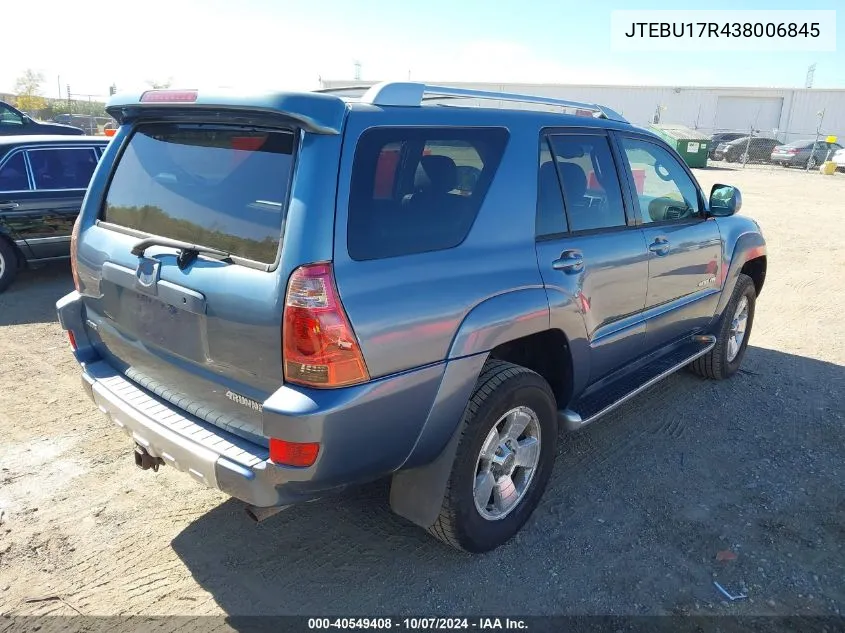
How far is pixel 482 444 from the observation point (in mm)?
2732

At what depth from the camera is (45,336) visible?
5641 millimetres

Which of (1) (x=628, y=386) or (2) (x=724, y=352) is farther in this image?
(2) (x=724, y=352)

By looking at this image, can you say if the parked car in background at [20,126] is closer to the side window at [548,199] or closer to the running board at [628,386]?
the side window at [548,199]

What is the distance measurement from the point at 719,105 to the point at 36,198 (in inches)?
1831

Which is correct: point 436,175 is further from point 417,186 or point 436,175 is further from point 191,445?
point 191,445

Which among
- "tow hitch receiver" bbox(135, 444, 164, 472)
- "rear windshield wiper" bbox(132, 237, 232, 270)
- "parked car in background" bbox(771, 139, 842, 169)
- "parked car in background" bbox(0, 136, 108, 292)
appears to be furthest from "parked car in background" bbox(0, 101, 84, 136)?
"parked car in background" bbox(771, 139, 842, 169)

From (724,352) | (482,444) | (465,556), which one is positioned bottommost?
(465,556)

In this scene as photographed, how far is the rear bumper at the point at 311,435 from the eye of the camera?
2.17 meters

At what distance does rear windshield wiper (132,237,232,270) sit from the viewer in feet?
7.85

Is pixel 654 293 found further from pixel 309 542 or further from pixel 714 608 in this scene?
pixel 309 542

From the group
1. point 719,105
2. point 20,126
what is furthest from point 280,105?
point 719,105

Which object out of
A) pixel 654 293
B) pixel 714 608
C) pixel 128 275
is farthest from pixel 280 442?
pixel 654 293

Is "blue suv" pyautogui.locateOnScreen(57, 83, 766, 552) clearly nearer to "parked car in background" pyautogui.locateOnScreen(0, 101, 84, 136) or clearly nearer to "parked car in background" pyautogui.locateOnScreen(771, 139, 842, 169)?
"parked car in background" pyautogui.locateOnScreen(0, 101, 84, 136)

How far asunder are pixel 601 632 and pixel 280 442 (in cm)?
150
